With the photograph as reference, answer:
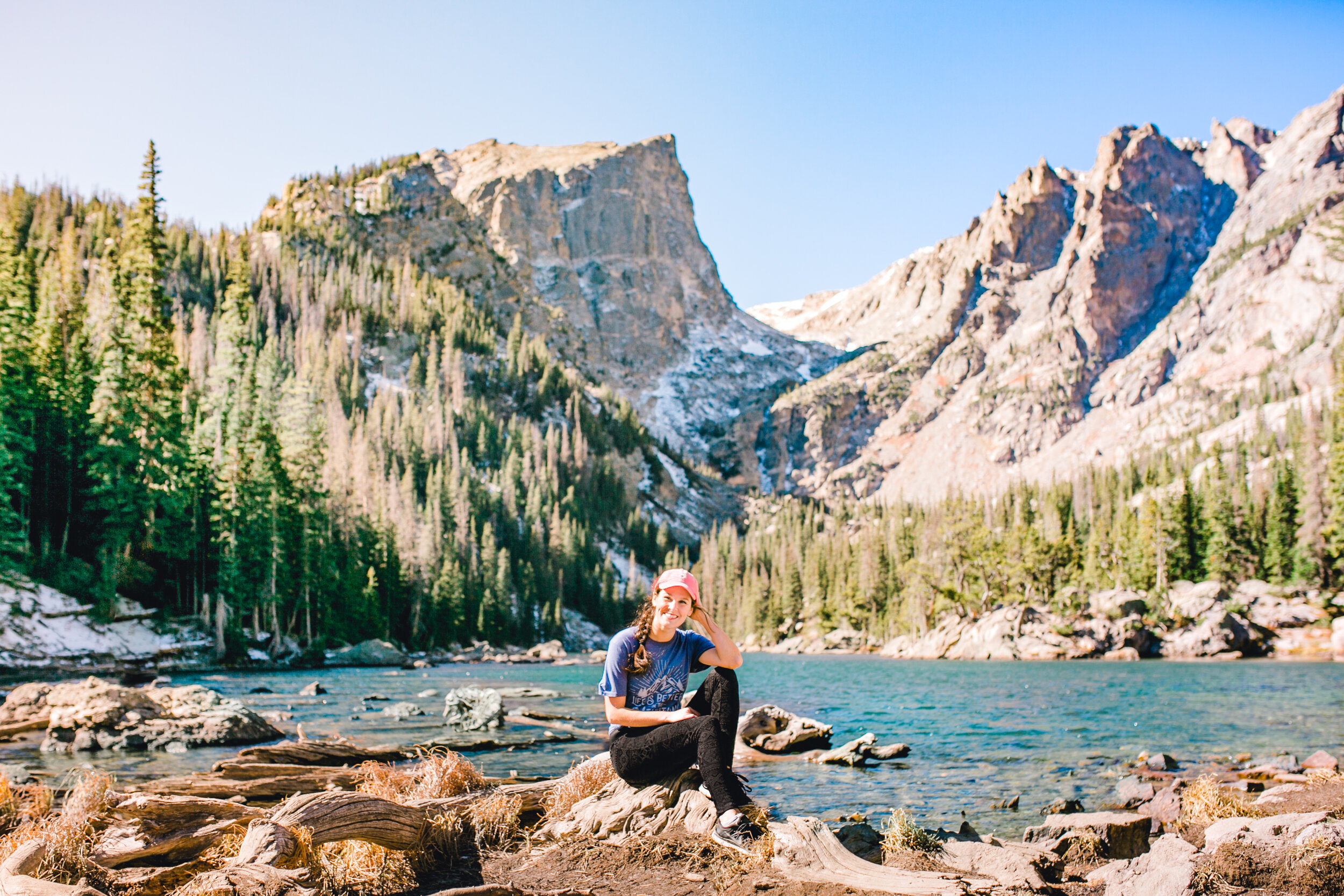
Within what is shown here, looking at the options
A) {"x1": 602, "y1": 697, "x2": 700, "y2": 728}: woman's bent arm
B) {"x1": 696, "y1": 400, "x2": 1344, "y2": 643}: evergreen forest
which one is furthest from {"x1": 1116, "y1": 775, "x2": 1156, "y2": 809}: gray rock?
{"x1": 696, "y1": 400, "x2": 1344, "y2": 643}: evergreen forest

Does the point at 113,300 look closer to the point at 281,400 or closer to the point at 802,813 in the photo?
the point at 281,400

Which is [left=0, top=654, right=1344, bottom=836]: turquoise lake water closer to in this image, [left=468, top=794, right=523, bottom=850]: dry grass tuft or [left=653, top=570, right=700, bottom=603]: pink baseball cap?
[left=468, top=794, right=523, bottom=850]: dry grass tuft

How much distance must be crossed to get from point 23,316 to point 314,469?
25.2 m

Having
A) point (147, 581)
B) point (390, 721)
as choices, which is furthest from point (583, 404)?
point (390, 721)

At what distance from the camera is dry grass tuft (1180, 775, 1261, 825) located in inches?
383

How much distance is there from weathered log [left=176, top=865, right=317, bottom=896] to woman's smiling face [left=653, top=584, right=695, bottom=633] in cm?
Answer: 334

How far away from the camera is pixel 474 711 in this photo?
23031 millimetres

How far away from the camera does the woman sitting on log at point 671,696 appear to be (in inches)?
270

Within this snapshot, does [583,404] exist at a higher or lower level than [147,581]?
higher

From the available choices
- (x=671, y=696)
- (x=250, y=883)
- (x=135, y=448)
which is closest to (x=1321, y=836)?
(x=671, y=696)

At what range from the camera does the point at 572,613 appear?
375 feet

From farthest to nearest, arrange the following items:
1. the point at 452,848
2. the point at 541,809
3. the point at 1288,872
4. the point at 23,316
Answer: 1. the point at 23,316
2. the point at 541,809
3. the point at 452,848
4. the point at 1288,872

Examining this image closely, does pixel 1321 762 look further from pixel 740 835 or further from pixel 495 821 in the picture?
pixel 495 821

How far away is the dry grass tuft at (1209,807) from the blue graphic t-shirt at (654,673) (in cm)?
682
